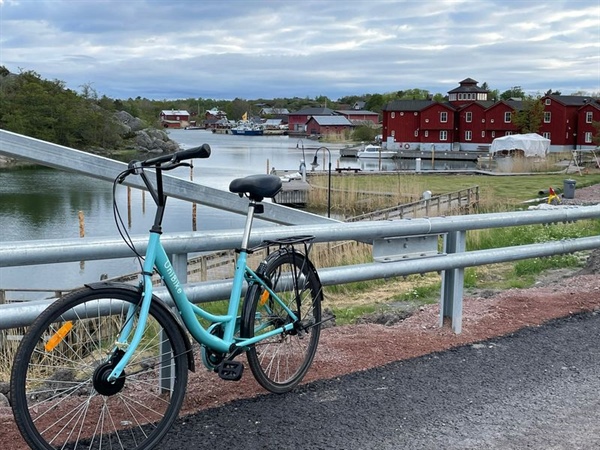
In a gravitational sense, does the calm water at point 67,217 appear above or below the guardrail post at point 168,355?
below

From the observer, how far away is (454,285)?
591 centimetres

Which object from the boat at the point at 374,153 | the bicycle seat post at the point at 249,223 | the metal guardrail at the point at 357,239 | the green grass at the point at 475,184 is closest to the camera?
the metal guardrail at the point at 357,239

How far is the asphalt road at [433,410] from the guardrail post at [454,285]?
49 centimetres

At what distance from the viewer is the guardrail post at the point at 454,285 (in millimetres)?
5902

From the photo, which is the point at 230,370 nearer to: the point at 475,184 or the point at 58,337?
the point at 58,337

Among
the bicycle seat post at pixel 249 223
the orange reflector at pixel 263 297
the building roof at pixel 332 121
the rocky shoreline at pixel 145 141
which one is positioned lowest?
the rocky shoreline at pixel 145 141

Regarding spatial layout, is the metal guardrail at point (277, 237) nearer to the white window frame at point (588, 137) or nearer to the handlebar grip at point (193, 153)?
the handlebar grip at point (193, 153)

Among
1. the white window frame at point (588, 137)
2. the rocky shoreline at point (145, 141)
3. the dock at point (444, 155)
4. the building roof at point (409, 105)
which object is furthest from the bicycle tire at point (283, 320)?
the building roof at point (409, 105)

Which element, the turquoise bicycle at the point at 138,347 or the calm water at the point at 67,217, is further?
the calm water at the point at 67,217

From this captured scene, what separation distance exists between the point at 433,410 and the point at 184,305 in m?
1.59

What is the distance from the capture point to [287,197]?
175 ft

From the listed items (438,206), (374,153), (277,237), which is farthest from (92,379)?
(374,153)

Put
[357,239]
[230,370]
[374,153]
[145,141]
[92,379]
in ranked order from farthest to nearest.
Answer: [145,141]
[374,153]
[357,239]
[230,370]
[92,379]

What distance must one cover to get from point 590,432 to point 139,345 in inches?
95.7
